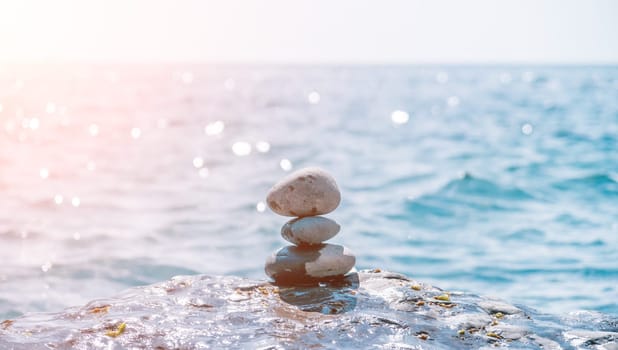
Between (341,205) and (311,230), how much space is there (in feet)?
34.2

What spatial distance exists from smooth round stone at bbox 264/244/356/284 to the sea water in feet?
14.2

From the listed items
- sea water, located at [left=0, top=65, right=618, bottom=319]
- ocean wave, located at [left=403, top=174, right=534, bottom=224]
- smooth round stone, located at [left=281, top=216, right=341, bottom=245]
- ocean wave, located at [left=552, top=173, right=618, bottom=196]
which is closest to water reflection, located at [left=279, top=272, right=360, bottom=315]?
smooth round stone, located at [left=281, top=216, right=341, bottom=245]

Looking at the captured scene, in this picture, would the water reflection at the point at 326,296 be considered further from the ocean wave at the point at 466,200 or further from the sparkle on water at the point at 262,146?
the sparkle on water at the point at 262,146

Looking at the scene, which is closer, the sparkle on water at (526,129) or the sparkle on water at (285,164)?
the sparkle on water at (285,164)

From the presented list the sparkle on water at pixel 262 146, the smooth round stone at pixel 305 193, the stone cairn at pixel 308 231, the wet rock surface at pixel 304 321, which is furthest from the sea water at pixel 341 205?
the smooth round stone at pixel 305 193

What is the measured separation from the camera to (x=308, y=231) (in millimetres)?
7562

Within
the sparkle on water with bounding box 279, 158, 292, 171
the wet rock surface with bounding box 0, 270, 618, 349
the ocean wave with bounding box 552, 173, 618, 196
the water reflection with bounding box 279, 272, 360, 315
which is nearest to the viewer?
the wet rock surface with bounding box 0, 270, 618, 349

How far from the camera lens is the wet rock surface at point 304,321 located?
5984 mm

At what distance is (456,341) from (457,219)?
11.0m

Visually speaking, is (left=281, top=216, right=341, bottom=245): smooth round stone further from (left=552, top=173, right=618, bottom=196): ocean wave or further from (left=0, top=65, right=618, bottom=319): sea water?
(left=552, top=173, right=618, bottom=196): ocean wave

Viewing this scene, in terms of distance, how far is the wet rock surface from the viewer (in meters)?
5.98

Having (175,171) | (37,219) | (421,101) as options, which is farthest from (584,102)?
(37,219)

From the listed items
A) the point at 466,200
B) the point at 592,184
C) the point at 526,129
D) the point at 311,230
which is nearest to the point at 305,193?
the point at 311,230

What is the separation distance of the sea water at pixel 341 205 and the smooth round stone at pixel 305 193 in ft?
15.1
